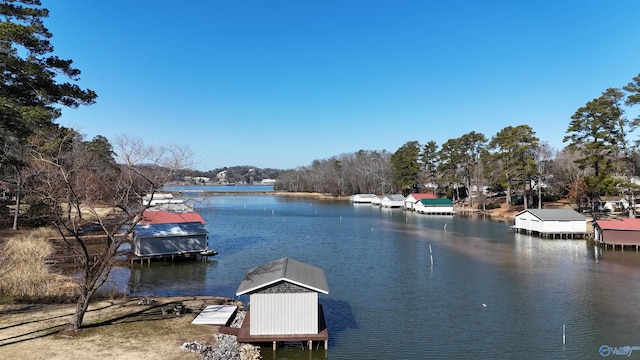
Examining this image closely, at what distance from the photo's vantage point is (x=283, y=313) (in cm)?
1636

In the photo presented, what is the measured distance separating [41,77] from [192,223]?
67.4 feet

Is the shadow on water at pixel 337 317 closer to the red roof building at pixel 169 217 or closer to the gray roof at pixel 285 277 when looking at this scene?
the gray roof at pixel 285 277

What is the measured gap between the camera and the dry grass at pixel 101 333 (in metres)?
13.8

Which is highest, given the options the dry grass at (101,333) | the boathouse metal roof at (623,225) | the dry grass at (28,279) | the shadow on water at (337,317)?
the boathouse metal roof at (623,225)

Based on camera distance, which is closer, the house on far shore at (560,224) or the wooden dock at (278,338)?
the wooden dock at (278,338)

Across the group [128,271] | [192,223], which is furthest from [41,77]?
[192,223]

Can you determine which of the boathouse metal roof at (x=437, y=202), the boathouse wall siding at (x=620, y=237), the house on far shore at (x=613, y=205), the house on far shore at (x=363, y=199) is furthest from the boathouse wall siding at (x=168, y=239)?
the house on far shore at (x=363, y=199)

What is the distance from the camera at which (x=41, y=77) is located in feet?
55.5

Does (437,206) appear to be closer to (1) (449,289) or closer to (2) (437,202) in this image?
(2) (437,202)

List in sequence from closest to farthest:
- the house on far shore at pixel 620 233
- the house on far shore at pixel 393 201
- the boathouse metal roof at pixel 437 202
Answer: the house on far shore at pixel 620 233, the boathouse metal roof at pixel 437 202, the house on far shore at pixel 393 201

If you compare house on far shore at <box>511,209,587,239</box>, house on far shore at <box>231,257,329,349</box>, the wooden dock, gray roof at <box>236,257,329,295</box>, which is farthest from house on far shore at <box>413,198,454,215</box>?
house on far shore at <box>231,257,329,349</box>

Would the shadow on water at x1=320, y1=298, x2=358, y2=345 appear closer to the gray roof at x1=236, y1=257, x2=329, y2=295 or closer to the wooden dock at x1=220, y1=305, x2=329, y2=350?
the wooden dock at x1=220, y1=305, x2=329, y2=350

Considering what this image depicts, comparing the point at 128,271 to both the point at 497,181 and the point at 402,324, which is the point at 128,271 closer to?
the point at 402,324

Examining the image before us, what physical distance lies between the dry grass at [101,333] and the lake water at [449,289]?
373cm
